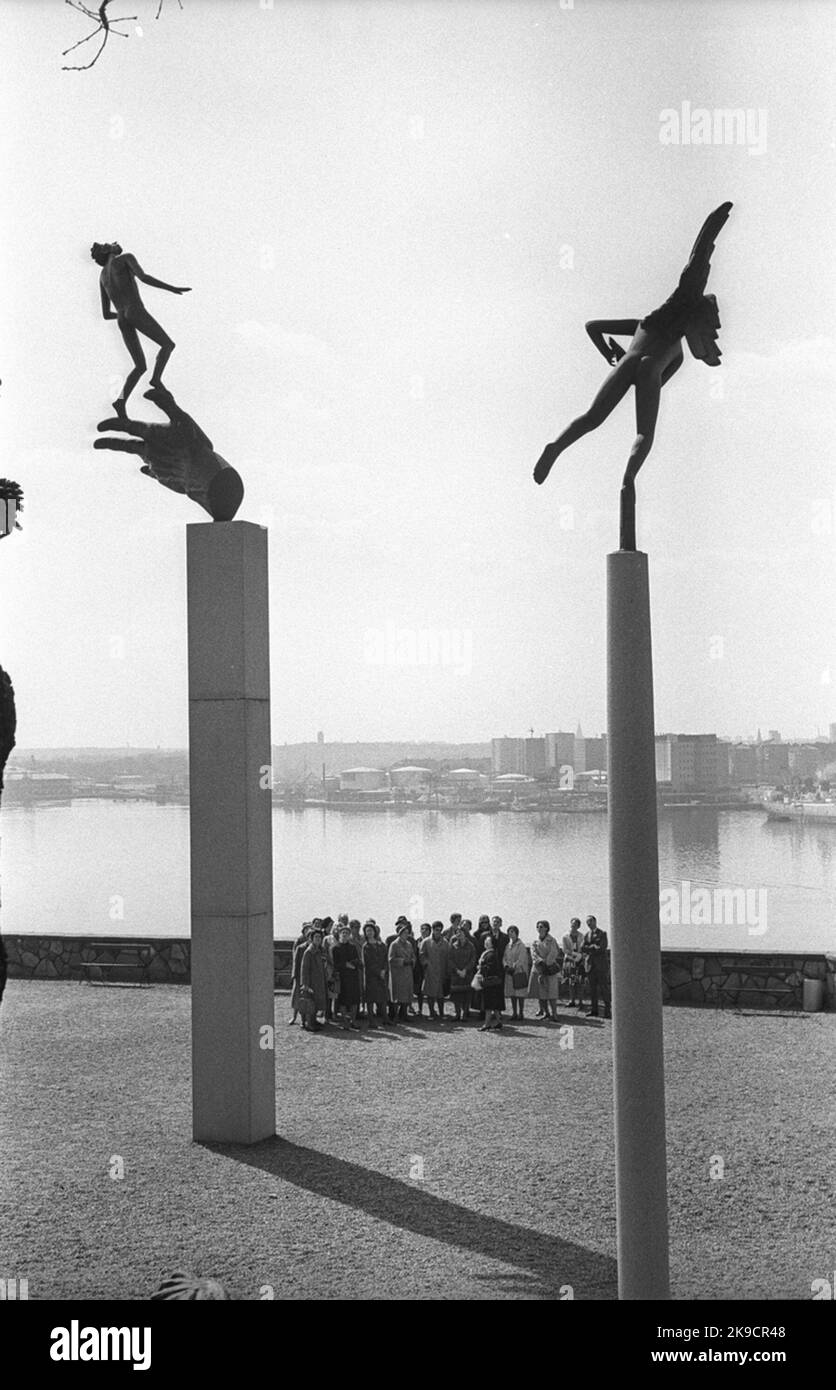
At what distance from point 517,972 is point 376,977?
70.5 inches

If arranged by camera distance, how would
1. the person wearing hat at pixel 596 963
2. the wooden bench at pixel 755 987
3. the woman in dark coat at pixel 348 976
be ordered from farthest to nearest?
the wooden bench at pixel 755 987 < the person wearing hat at pixel 596 963 < the woman in dark coat at pixel 348 976

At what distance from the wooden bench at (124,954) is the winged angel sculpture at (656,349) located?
14415 mm

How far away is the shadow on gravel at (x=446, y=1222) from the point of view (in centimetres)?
845

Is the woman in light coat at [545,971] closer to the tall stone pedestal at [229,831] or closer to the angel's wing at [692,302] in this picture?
the tall stone pedestal at [229,831]

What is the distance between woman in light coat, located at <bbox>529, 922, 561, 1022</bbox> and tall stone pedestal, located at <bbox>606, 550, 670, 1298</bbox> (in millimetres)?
9676

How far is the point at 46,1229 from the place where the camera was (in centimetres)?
954

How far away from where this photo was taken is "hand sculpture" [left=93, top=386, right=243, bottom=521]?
12.5m

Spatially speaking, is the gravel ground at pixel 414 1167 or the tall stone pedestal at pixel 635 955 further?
the gravel ground at pixel 414 1167

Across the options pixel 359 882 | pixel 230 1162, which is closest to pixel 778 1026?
pixel 230 1162

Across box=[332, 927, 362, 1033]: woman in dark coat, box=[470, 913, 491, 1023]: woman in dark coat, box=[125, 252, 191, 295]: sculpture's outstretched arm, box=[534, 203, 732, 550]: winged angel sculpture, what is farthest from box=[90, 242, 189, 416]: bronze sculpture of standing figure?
box=[470, 913, 491, 1023]: woman in dark coat

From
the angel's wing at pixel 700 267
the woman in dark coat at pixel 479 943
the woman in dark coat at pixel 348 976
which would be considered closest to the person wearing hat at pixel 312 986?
the woman in dark coat at pixel 348 976

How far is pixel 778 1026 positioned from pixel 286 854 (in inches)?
2529

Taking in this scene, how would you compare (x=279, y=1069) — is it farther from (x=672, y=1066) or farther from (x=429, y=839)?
(x=429, y=839)

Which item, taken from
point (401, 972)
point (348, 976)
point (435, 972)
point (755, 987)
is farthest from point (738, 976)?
point (348, 976)
